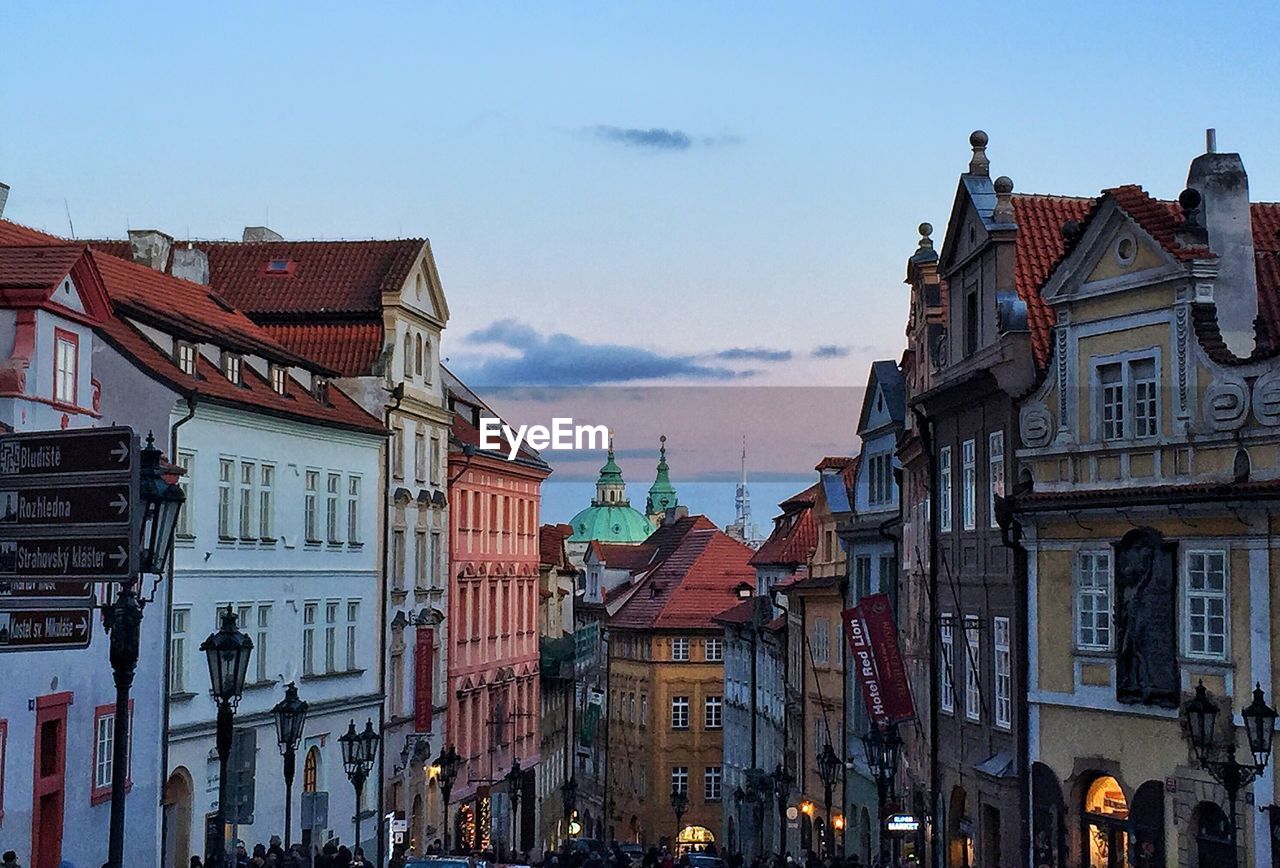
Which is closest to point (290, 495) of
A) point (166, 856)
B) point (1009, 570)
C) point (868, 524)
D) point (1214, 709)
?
point (166, 856)

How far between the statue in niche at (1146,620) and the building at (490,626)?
3036cm

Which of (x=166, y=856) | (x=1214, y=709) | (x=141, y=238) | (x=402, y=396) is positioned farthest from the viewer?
(x=402, y=396)

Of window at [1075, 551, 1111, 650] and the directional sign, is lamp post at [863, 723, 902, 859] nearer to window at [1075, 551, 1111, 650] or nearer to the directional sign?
window at [1075, 551, 1111, 650]

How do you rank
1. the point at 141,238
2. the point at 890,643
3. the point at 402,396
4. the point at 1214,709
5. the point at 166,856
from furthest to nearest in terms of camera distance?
the point at 402,396 < the point at 141,238 < the point at 166,856 < the point at 890,643 < the point at 1214,709

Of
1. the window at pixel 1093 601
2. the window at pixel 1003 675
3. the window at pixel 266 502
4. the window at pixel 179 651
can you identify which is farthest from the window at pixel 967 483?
the window at pixel 266 502

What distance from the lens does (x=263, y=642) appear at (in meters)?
47.9

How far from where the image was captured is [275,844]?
115ft

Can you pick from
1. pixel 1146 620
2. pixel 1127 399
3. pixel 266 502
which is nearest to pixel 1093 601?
pixel 1146 620

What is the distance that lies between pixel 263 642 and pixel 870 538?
51.0 ft

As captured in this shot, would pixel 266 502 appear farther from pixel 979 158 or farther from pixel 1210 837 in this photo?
pixel 1210 837

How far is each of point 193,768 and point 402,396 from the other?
55.3ft

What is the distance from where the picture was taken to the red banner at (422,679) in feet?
197

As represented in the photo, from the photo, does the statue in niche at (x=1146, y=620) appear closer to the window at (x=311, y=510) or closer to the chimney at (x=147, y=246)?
the window at (x=311, y=510)

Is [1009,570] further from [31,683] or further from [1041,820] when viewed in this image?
[31,683]
